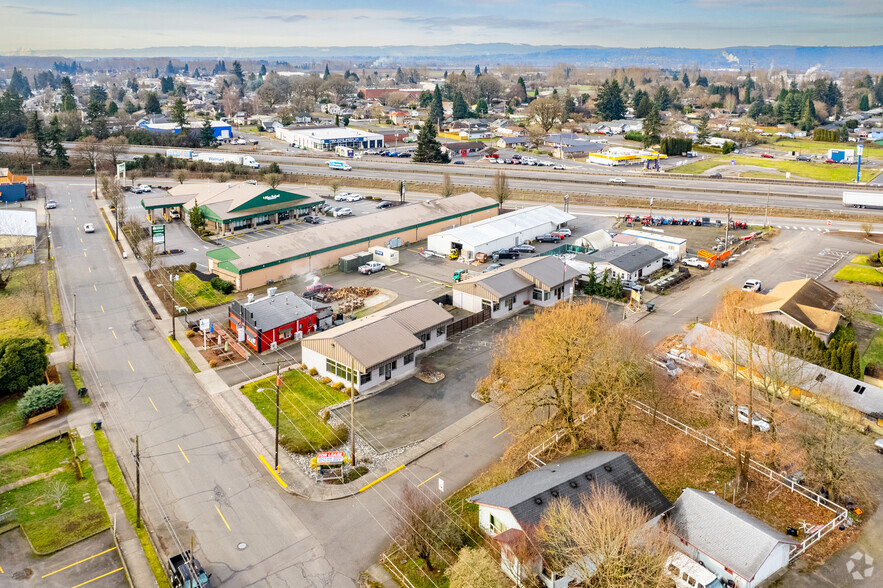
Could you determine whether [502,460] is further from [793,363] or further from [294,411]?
[793,363]

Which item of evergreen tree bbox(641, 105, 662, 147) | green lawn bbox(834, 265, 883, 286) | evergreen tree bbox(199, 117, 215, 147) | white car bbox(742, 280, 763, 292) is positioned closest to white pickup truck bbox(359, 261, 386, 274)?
white car bbox(742, 280, 763, 292)

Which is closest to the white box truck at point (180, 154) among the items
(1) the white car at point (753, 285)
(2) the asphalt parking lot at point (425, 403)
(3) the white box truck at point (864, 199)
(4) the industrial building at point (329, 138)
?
(4) the industrial building at point (329, 138)

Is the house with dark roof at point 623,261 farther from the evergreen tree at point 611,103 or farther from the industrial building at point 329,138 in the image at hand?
the evergreen tree at point 611,103

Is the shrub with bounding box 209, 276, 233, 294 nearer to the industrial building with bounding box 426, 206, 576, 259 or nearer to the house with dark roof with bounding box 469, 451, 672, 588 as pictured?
the industrial building with bounding box 426, 206, 576, 259

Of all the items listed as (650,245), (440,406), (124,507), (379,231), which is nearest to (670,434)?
(440,406)

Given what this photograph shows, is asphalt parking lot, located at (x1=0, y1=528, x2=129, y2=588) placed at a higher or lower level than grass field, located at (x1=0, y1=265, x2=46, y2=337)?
lower

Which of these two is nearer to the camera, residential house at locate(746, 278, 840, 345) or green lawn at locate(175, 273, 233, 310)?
residential house at locate(746, 278, 840, 345)
